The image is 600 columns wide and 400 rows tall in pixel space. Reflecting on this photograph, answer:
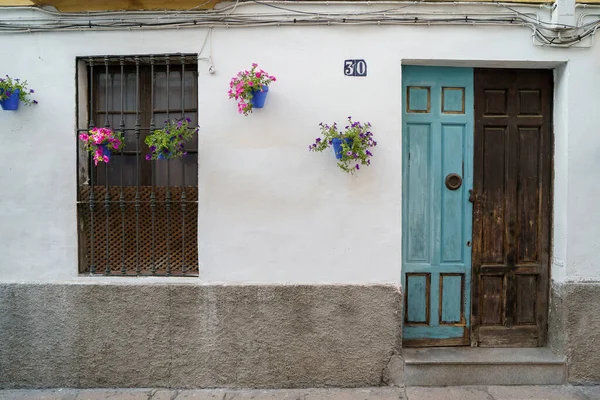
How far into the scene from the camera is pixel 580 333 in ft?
13.8

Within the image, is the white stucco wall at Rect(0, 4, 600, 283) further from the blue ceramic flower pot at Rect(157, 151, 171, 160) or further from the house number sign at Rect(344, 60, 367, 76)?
the blue ceramic flower pot at Rect(157, 151, 171, 160)

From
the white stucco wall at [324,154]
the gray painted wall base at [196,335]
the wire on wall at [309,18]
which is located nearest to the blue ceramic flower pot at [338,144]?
the white stucco wall at [324,154]

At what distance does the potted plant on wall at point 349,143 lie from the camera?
392cm

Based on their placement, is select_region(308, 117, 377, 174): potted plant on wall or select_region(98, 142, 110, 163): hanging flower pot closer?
select_region(308, 117, 377, 174): potted plant on wall

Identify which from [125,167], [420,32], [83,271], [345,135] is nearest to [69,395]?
[83,271]

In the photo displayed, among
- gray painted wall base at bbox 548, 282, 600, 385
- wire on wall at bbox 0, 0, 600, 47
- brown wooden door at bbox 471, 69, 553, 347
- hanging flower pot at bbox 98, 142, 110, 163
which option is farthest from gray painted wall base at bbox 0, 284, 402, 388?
wire on wall at bbox 0, 0, 600, 47

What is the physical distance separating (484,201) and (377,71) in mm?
1617

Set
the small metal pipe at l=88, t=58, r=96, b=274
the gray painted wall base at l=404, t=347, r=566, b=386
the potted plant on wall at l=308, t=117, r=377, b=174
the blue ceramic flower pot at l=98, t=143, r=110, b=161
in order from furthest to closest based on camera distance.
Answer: the small metal pipe at l=88, t=58, r=96, b=274, the gray painted wall base at l=404, t=347, r=566, b=386, the blue ceramic flower pot at l=98, t=143, r=110, b=161, the potted plant on wall at l=308, t=117, r=377, b=174

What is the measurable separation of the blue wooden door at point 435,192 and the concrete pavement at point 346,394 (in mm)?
583

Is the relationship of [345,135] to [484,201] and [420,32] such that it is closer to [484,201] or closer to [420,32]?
[420,32]

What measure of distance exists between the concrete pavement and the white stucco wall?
1.00 metres

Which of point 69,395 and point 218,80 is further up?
point 218,80

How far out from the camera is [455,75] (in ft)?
14.4

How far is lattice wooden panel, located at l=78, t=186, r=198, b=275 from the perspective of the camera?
435cm
